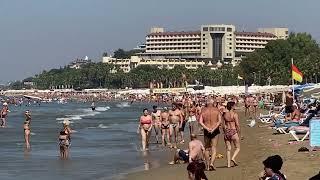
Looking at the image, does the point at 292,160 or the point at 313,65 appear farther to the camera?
the point at 313,65

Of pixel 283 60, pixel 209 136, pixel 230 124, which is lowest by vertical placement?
pixel 209 136

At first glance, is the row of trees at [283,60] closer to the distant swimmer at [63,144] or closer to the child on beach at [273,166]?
the distant swimmer at [63,144]

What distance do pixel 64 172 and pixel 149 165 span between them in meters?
2.18

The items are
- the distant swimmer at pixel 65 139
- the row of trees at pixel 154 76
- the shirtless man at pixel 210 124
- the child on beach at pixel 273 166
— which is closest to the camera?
the child on beach at pixel 273 166

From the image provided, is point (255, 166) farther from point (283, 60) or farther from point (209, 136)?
point (283, 60)

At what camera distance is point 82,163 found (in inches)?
671

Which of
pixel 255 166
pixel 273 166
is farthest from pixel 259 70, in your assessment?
pixel 273 166

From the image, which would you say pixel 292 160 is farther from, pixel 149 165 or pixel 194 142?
pixel 149 165

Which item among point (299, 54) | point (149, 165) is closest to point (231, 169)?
point (149, 165)

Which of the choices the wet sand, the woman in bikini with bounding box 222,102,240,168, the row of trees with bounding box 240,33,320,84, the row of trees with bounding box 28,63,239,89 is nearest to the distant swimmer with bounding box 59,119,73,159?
the wet sand

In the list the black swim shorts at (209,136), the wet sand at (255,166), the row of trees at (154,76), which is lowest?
the wet sand at (255,166)

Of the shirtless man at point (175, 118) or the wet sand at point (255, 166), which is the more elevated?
the shirtless man at point (175, 118)

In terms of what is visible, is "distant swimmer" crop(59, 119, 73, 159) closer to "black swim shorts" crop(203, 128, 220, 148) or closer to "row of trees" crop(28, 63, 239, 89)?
"black swim shorts" crop(203, 128, 220, 148)

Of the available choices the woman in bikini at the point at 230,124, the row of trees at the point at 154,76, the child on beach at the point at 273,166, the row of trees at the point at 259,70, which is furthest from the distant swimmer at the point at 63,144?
the row of trees at the point at 154,76
